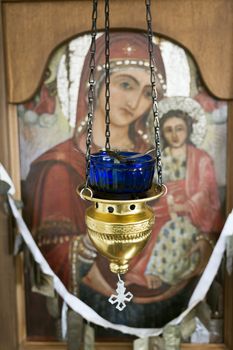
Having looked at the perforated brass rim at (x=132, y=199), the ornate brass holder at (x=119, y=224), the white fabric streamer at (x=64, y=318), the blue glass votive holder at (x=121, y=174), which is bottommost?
the white fabric streamer at (x=64, y=318)

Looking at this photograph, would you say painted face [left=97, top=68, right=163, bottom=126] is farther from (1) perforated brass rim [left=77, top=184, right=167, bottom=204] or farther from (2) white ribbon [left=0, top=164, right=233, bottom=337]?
(1) perforated brass rim [left=77, top=184, right=167, bottom=204]

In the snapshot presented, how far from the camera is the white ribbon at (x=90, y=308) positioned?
1239 mm

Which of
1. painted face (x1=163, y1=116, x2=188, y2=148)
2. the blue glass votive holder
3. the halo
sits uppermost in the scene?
the halo

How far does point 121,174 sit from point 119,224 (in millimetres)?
72

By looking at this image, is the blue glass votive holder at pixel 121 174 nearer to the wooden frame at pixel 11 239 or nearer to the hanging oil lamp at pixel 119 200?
the hanging oil lamp at pixel 119 200

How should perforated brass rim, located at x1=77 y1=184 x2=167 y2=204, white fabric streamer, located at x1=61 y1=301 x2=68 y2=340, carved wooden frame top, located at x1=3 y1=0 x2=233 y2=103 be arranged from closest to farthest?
perforated brass rim, located at x1=77 y1=184 x2=167 y2=204 < carved wooden frame top, located at x1=3 y1=0 x2=233 y2=103 < white fabric streamer, located at x1=61 y1=301 x2=68 y2=340

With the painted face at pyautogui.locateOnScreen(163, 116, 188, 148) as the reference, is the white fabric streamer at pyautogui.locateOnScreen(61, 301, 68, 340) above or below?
below

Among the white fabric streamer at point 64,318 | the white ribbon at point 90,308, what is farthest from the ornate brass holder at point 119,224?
the white fabric streamer at point 64,318

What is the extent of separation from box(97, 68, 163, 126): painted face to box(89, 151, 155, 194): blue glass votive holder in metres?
0.65

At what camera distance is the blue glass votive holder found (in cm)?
63

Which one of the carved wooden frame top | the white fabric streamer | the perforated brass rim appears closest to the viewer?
the perforated brass rim

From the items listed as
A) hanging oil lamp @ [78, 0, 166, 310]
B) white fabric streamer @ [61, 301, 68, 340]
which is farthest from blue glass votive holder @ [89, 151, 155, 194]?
white fabric streamer @ [61, 301, 68, 340]

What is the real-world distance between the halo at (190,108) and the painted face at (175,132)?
0.09 feet

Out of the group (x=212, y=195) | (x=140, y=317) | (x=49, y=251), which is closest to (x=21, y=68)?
(x=49, y=251)
